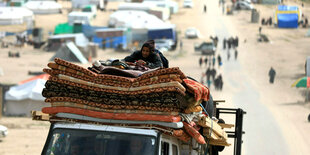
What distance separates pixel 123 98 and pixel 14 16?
68.1m

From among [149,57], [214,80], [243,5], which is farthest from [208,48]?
[149,57]

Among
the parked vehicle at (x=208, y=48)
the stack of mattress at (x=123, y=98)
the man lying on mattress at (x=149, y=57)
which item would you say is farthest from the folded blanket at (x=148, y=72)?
the parked vehicle at (x=208, y=48)

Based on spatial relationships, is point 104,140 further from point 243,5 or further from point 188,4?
point 188,4

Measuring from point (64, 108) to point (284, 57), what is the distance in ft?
177

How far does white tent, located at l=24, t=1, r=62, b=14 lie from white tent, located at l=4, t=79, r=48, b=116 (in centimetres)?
5586

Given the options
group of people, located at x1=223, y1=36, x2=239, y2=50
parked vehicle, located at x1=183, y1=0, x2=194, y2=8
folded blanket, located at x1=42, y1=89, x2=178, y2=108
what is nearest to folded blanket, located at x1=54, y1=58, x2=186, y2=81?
folded blanket, located at x1=42, y1=89, x2=178, y2=108

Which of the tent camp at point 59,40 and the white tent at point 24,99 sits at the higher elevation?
the white tent at point 24,99

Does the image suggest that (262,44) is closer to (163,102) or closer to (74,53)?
(74,53)

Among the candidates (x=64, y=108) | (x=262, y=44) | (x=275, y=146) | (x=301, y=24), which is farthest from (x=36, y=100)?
(x=301, y=24)

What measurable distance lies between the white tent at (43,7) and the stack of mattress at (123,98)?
78.8 metres

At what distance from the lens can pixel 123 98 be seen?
21.1 ft

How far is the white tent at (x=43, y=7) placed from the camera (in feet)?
275

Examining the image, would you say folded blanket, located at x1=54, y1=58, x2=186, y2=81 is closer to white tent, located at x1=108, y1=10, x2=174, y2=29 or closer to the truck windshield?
the truck windshield

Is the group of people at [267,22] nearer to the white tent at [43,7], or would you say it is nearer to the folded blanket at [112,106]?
the white tent at [43,7]
